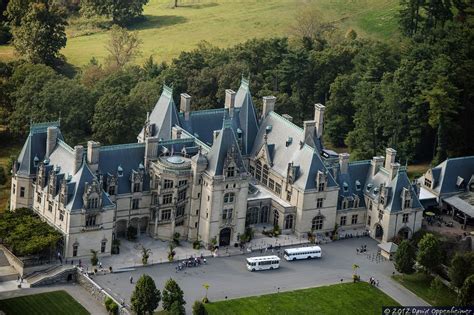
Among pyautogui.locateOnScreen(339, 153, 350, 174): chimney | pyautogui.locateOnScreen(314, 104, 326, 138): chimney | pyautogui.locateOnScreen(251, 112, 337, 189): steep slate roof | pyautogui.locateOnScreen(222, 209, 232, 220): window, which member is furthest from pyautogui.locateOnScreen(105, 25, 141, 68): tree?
pyautogui.locateOnScreen(222, 209, 232, 220): window

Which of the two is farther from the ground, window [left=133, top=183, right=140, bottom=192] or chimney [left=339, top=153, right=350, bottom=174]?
chimney [left=339, top=153, right=350, bottom=174]

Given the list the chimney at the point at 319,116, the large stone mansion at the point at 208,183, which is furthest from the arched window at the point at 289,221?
the chimney at the point at 319,116

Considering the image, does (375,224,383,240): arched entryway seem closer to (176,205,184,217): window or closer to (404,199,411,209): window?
(404,199,411,209): window

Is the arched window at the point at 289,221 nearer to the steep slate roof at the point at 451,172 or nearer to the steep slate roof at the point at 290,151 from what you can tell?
the steep slate roof at the point at 290,151

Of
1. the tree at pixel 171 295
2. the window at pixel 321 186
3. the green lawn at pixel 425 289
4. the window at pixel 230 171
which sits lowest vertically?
the green lawn at pixel 425 289

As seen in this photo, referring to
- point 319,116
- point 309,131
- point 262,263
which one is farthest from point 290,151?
point 262,263
